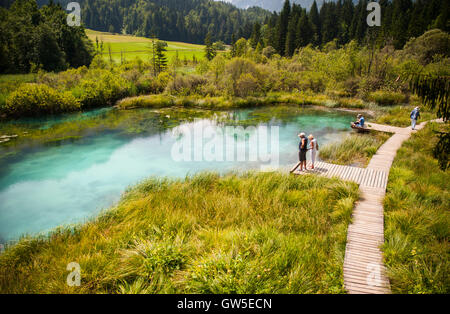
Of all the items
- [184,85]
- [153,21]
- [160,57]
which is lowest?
[184,85]

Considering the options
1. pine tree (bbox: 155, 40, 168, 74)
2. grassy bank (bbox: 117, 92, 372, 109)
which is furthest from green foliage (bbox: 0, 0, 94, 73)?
grassy bank (bbox: 117, 92, 372, 109)

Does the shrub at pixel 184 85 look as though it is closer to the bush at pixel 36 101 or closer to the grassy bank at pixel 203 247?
the bush at pixel 36 101

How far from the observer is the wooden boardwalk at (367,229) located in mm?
5264

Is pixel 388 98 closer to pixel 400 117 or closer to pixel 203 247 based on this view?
pixel 400 117

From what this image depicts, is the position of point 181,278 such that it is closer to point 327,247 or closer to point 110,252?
point 110,252

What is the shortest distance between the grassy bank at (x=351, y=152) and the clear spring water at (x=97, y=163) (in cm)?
195

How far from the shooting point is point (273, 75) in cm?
3538

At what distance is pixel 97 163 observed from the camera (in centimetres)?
1534

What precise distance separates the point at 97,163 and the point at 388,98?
99.7ft

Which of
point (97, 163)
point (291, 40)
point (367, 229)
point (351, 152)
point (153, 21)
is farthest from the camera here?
point (153, 21)

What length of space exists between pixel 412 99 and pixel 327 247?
30.3 m

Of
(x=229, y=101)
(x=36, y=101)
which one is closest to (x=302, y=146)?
(x=229, y=101)

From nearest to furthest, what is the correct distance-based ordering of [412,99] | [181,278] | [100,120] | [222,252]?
[181,278], [222,252], [100,120], [412,99]
